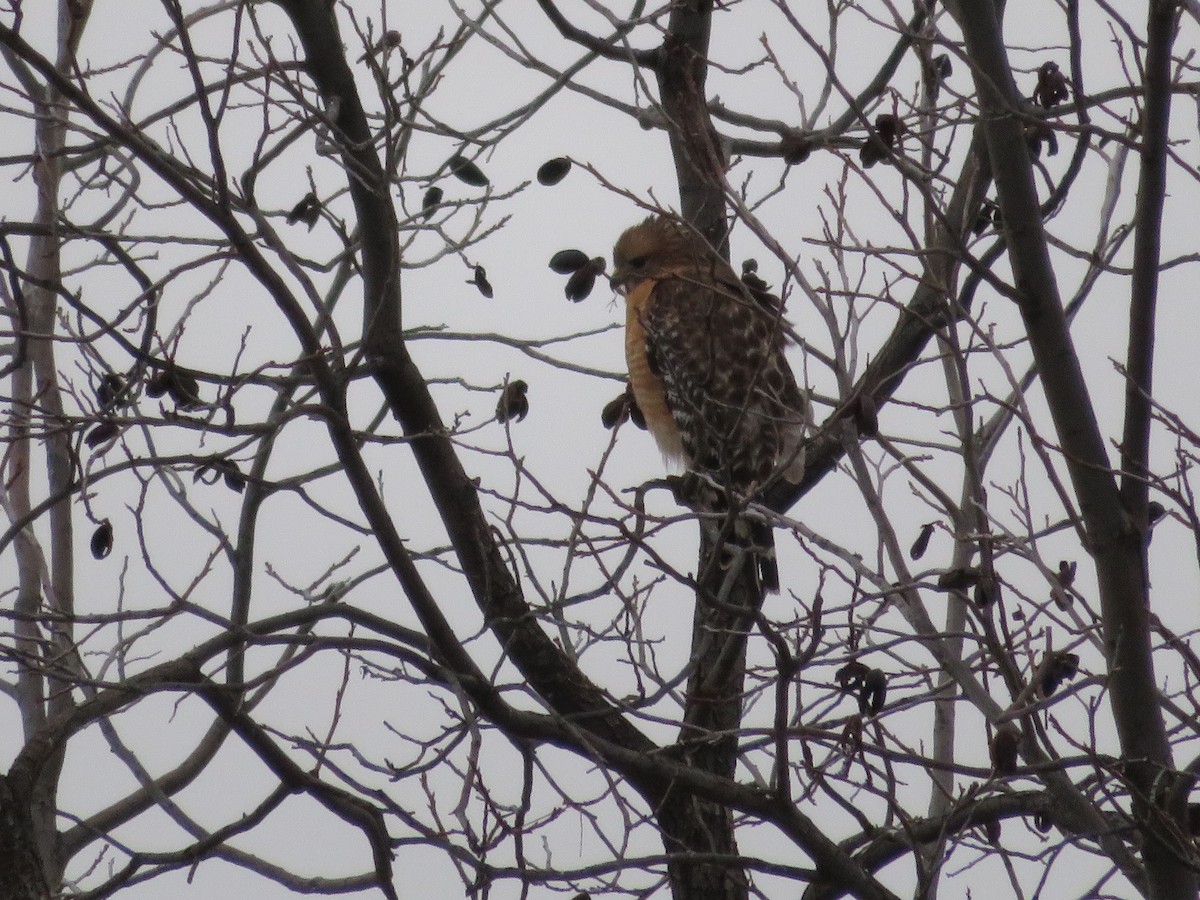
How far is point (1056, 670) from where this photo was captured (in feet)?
9.19

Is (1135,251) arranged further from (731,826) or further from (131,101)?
(131,101)

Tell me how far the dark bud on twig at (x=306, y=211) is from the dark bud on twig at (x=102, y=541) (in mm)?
881

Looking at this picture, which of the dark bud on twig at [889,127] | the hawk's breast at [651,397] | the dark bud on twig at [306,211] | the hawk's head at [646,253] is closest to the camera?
the dark bud on twig at [889,127]

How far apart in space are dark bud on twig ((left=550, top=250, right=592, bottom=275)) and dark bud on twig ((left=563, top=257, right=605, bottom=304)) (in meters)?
0.02

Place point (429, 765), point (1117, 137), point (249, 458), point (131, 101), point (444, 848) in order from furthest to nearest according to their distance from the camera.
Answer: point (131, 101) < point (249, 458) < point (429, 765) < point (444, 848) < point (1117, 137)

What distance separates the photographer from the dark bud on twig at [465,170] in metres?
3.96

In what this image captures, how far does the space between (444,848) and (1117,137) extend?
1978 millimetres

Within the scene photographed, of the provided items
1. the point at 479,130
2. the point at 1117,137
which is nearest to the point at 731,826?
the point at 479,130

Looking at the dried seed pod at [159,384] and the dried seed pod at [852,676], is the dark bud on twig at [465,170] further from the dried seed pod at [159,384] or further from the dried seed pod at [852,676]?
the dried seed pod at [852,676]

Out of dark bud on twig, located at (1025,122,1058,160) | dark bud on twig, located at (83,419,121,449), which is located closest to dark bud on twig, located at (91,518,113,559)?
dark bud on twig, located at (83,419,121,449)

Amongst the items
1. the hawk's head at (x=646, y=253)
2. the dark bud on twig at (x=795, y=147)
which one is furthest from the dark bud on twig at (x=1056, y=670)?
the hawk's head at (x=646, y=253)

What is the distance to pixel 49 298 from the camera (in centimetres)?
499

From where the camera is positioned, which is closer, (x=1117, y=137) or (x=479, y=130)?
(x=1117, y=137)

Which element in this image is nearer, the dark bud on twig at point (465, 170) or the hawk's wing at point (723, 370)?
the dark bud on twig at point (465, 170)
